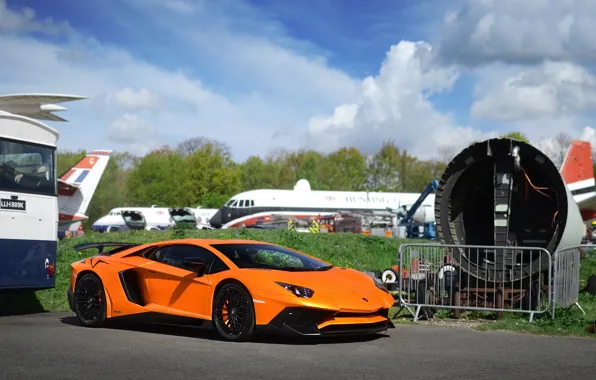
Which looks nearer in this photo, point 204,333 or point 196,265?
point 196,265

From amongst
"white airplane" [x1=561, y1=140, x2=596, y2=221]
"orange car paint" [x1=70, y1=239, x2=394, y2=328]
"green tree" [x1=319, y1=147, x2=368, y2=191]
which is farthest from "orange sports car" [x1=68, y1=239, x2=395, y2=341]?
"green tree" [x1=319, y1=147, x2=368, y2=191]

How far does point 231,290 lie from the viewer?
388 inches

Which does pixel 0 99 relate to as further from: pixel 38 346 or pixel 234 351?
pixel 234 351

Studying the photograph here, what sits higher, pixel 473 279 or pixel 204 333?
pixel 473 279

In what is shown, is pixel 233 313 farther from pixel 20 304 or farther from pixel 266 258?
pixel 20 304

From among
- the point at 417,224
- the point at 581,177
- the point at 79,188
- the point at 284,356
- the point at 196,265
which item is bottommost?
the point at 284,356

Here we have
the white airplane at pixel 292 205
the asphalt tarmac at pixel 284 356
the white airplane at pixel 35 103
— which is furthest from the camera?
the white airplane at pixel 292 205

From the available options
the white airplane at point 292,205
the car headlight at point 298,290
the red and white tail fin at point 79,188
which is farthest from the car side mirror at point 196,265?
the white airplane at point 292,205

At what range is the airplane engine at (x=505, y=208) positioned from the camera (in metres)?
13.6

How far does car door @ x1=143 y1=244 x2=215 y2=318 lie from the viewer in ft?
33.6

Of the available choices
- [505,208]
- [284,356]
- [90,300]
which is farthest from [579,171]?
[284,356]

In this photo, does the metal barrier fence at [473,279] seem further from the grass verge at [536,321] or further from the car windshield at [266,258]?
the car windshield at [266,258]

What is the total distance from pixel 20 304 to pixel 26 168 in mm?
3373

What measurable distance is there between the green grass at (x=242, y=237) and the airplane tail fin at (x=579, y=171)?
12.1 metres
